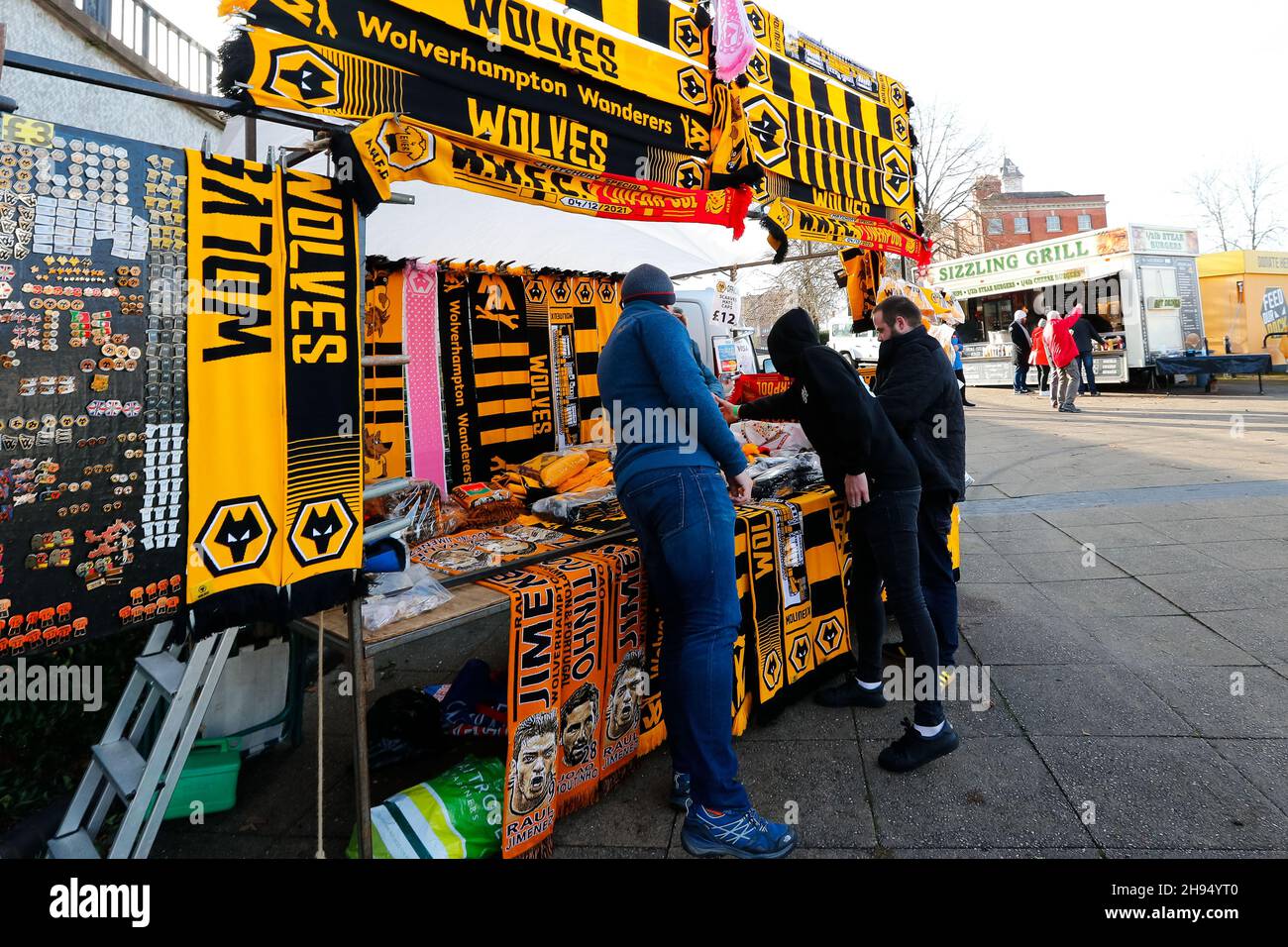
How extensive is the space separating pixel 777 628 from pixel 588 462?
5.50 feet

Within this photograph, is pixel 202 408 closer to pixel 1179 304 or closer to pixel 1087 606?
pixel 1087 606

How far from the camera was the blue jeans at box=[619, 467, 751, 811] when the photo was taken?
2.37m

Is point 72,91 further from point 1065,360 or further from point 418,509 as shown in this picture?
point 1065,360

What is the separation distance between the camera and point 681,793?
8.70ft

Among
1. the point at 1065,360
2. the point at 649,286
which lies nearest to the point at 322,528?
the point at 649,286

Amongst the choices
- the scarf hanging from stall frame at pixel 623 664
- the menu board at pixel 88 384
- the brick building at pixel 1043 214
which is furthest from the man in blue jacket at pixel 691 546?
the brick building at pixel 1043 214

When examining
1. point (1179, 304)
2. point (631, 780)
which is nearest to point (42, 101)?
point (631, 780)

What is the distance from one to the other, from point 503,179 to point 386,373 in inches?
72.2

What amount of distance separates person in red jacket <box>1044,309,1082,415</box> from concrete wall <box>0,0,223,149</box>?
1407cm

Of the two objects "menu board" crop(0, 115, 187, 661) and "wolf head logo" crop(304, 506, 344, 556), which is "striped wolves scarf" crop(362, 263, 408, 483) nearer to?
"wolf head logo" crop(304, 506, 344, 556)

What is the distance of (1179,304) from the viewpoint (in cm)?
1616

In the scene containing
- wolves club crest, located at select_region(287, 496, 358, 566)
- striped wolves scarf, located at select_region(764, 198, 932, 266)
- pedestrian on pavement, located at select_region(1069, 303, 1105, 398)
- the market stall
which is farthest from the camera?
pedestrian on pavement, located at select_region(1069, 303, 1105, 398)

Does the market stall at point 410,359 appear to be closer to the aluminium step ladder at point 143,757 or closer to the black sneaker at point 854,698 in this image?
the aluminium step ladder at point 143,757

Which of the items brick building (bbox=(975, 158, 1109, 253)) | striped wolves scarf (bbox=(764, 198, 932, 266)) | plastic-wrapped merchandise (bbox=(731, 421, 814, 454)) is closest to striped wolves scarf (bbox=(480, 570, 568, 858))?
plastic-wrapped merchandise (bbox=(731, 421, 814, 454))
